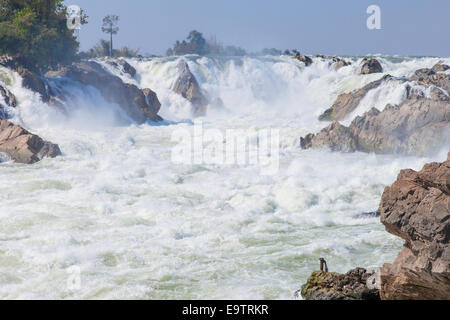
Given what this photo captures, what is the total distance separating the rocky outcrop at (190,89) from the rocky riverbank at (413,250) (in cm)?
3869

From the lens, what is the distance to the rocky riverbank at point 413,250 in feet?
27.1

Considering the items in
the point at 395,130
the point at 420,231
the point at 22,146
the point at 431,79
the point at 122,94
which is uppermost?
the point at 431,79

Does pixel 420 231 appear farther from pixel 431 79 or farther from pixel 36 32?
pixel 36 32

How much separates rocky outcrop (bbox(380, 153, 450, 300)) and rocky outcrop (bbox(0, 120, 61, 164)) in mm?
18282

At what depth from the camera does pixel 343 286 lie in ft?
30.1

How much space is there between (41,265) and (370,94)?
91.5 ft

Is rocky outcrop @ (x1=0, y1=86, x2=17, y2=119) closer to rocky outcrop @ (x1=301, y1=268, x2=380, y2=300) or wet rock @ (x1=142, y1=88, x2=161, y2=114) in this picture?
wet rock @ (x1=142, y1=88, x2=161, y2=114)

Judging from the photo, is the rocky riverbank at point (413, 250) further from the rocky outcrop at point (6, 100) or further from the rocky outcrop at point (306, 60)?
the rocky outcrop at point (306, 60)

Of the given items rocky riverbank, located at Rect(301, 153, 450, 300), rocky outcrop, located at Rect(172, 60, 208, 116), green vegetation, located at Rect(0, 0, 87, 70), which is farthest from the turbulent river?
rocky outcrop, located at Rect(172, 60, 208, 116)

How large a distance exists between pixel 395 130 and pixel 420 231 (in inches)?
784

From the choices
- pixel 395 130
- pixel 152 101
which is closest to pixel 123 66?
pixel 152 101

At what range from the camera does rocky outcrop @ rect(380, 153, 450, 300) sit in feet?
27.0

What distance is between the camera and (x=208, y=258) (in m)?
12.4

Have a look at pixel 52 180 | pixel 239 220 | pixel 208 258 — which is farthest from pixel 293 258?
pixel 52 180
